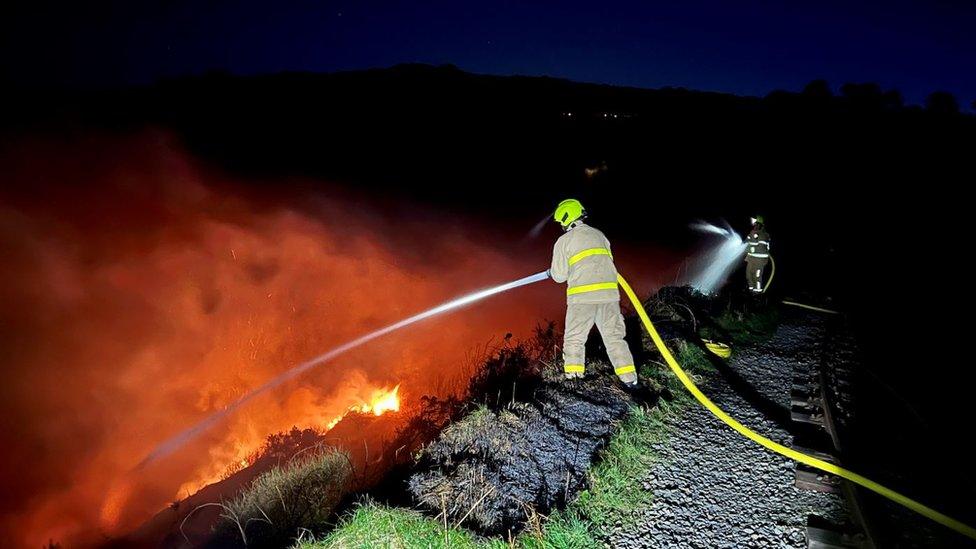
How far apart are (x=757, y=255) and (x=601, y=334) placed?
6697 millimetres

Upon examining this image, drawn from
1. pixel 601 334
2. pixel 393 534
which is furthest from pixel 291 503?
pixel 601 334

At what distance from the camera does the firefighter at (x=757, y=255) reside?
9.70 metres

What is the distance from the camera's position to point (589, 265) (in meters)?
4.80

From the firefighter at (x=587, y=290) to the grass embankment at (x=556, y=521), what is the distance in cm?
129

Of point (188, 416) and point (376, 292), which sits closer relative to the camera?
point (188, 416)

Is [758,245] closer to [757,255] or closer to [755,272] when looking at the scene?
[757,255]

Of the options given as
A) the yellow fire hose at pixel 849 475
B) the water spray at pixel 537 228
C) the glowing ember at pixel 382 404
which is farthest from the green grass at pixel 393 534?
the water spray at pixel 537 228

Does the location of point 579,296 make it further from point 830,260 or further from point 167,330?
point 830,260

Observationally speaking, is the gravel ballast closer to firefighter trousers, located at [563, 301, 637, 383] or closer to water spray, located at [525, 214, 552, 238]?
firefighter trousers, located at [563, 301, 637, 383]

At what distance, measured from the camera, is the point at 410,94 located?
55.7 metres

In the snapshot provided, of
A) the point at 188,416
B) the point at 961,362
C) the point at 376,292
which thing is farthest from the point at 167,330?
the point at 961,362

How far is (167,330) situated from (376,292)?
226 inches

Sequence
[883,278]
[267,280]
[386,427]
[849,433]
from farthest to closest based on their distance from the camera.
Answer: [883,278]
[267,280]
[386,427]
[849,433]

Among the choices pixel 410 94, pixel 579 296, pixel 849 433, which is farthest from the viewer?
pixel 410 94
